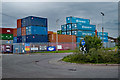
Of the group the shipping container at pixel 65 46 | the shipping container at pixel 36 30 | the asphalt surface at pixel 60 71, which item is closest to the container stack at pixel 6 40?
the shipping container at pixel 36 30

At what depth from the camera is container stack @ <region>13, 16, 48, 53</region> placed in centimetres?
3591

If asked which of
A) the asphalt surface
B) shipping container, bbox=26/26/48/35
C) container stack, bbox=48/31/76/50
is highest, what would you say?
shipping container, bbox=26/26/48/35

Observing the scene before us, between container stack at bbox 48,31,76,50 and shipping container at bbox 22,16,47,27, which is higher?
shipping container at bbox 22,16,47,27

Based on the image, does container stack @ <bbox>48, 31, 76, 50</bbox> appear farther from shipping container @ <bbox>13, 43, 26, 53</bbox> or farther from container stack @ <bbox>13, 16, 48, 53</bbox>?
shipping container @ <bbox>13, 43, 26, 53</bbox>

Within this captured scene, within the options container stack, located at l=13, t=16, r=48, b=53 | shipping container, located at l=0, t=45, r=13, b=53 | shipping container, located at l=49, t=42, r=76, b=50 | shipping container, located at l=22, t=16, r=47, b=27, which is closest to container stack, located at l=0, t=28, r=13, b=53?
shipping container, located at l=0, t=45, r=13, b=53

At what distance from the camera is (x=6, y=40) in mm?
46094

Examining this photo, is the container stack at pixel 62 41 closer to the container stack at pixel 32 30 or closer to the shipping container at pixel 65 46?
the shipping container at pixel 65 46

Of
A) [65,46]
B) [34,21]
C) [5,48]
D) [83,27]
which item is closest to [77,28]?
[83,27]

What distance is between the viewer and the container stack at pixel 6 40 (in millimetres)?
39094

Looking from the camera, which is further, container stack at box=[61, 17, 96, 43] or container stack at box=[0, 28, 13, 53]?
container stack at box=[61, 17, 96, 43]

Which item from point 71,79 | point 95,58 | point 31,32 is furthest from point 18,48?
point 71,79

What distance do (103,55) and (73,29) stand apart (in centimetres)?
3417

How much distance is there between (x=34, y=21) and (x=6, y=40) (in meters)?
15.4

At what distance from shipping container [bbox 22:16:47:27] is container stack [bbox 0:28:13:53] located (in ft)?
26.3
